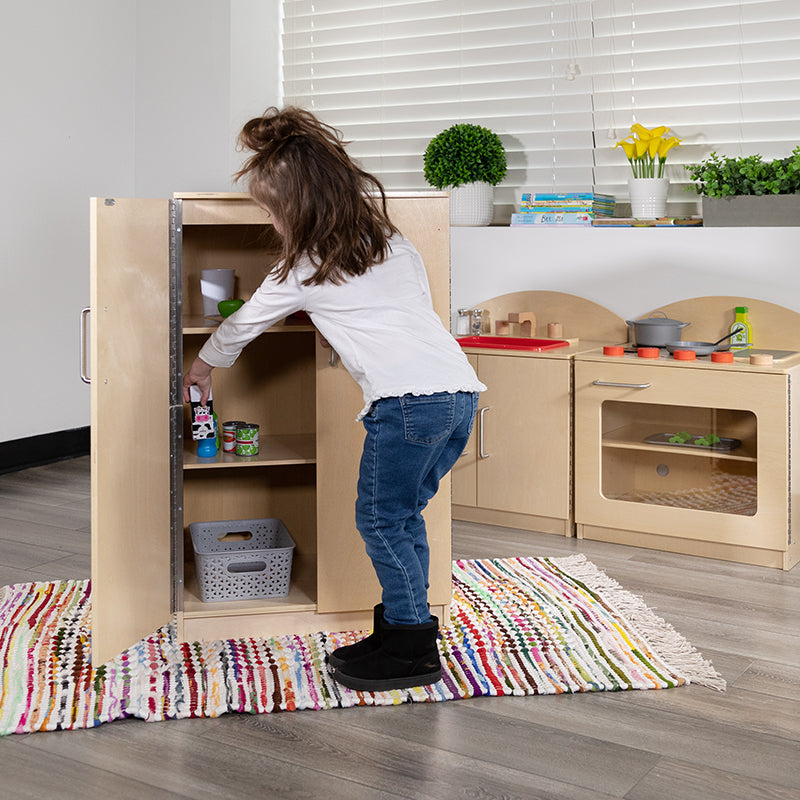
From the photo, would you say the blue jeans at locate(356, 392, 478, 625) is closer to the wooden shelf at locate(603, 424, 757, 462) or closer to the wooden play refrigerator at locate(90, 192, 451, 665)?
Answer: the wooden play refrigerator at locate(90, 192, 451, 665)

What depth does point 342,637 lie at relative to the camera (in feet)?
7.50

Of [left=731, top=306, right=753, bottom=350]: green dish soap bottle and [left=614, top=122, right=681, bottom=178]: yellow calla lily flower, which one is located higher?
[left=614, top=122, right=681, bottom=178]: yellow calla lily flower

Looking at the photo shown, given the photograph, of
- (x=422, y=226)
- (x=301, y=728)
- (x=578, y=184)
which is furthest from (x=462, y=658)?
(x=578, y=184)

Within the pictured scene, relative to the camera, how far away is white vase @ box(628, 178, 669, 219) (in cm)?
335

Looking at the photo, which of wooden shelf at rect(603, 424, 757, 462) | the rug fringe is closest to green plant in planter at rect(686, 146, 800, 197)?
wooden shelf at rect(603, 424, 757, 462)

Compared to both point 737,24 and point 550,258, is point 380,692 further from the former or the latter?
point 737,24

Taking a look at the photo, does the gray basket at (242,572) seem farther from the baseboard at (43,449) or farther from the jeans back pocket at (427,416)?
the baseboard at (43,449)

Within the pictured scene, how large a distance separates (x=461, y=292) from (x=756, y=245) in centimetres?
106

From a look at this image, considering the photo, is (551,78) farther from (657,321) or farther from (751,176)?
(657,321)

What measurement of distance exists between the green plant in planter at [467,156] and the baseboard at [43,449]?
1.93 m

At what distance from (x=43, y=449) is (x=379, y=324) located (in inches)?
105

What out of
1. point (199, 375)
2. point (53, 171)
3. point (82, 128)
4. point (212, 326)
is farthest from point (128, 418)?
point (82, 128)

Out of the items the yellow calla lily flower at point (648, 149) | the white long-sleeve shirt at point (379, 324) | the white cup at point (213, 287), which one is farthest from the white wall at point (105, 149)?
the white long-sleeve shirt at point (379, 324)

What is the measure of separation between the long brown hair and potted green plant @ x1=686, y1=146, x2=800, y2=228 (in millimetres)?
1639
